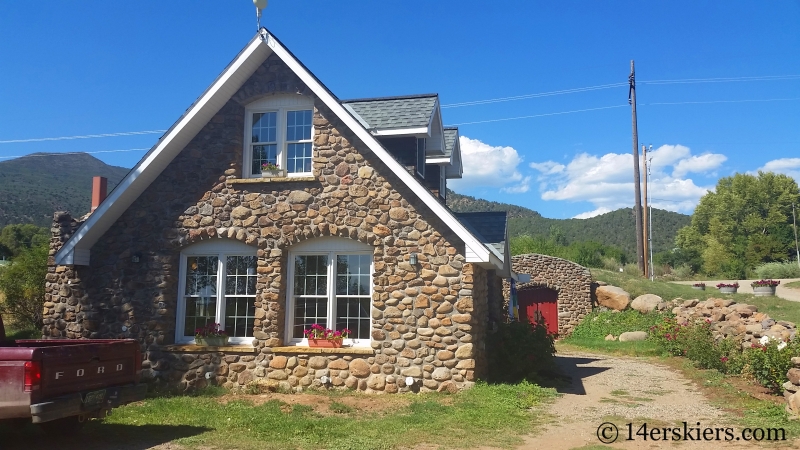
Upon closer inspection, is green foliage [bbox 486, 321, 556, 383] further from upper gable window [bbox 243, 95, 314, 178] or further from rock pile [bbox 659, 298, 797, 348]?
upper gable window [bbox 243, 95, 314, 178]

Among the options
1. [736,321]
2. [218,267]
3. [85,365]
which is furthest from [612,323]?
[85,365]

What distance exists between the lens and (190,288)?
12570mm

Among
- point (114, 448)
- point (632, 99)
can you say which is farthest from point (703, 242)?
point (114, 448)

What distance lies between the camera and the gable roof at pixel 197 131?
11.3 meters

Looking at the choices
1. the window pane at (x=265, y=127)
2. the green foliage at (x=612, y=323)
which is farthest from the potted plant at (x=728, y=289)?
the window pane at (x=265, y=127)

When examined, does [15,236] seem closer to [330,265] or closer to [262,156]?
[262,156]

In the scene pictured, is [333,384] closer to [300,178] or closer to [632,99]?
[300,178]

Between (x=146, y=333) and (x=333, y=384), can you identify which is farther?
(x=146, y=333)

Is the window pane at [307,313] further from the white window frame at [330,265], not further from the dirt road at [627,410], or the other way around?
the dirt road at [627,410]

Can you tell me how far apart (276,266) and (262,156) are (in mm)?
2381

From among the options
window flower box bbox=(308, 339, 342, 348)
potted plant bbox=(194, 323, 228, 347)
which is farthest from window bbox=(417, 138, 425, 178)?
potted plant bbox=(194, 323, 228, 347)

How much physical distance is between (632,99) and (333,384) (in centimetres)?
2592

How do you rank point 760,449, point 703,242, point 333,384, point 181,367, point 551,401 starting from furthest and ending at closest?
point 703,242 < point 181,367 < point 333,384 < point 551,401 < point 760,449

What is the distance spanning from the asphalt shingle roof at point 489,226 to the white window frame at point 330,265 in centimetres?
222
